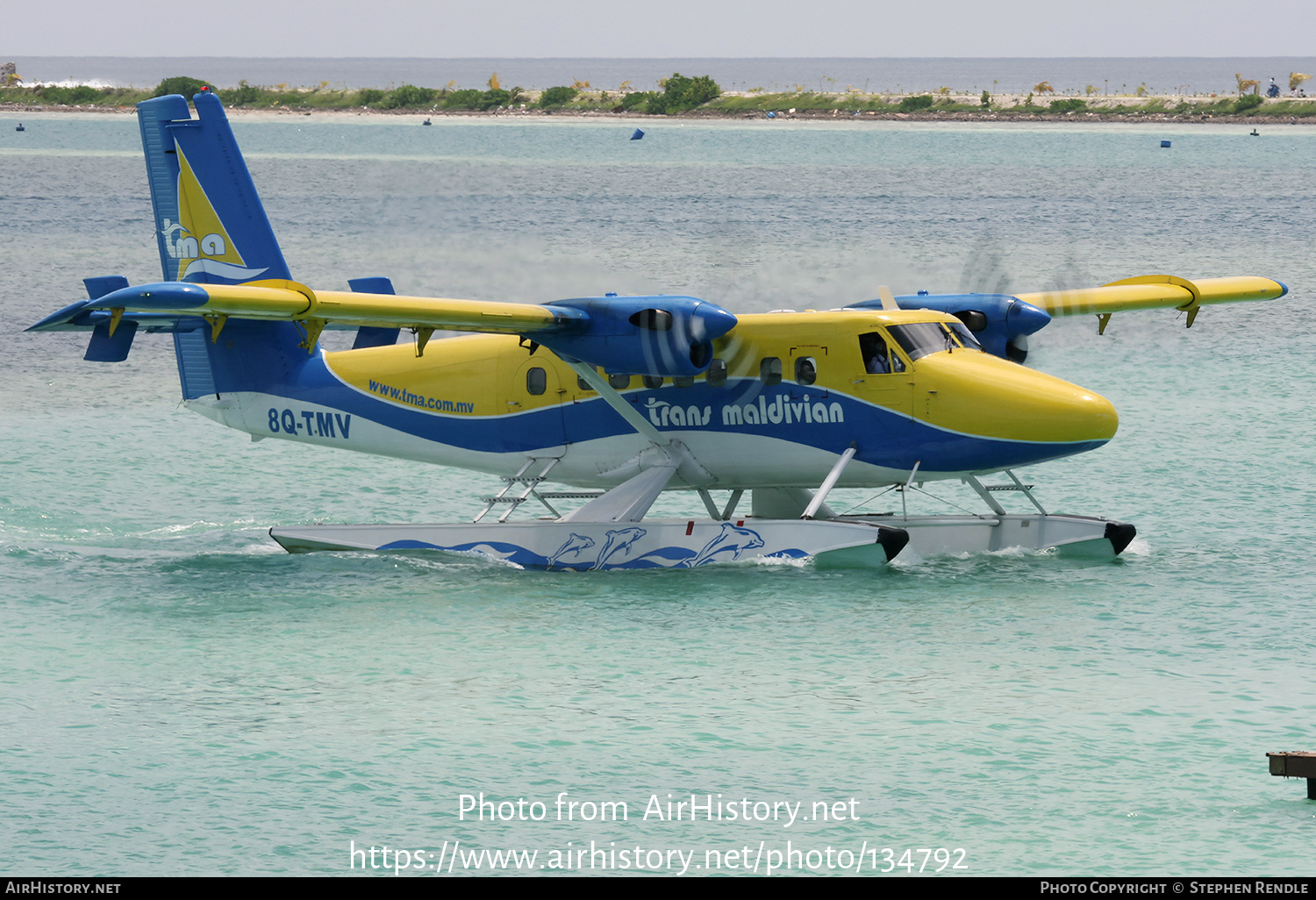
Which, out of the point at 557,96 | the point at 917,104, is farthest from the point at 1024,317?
the point at 557,96

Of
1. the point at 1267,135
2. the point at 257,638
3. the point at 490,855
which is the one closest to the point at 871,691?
the point at 490,855

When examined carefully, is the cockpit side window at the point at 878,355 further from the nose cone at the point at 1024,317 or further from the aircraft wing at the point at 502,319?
the nose cone at the point at 1024,317

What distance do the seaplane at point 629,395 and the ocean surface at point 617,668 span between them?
52cm

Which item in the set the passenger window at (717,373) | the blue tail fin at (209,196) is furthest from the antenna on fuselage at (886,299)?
the blue tail fin at (209,196)

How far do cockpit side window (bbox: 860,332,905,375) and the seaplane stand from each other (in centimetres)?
2

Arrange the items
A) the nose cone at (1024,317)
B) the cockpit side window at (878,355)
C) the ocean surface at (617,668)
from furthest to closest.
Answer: the nose cone at (1024,317) < the cockpit side window at (878,355) < the ocean surface at (617,668)

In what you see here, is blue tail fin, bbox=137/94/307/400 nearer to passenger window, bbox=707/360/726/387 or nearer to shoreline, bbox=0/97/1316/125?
passenger window, bbox=707/360/726/387

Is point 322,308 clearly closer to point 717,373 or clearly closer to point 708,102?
point 717,373

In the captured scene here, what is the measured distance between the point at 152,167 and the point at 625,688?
10365 millimetres

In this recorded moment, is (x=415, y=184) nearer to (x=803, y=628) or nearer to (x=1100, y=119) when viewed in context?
(x=803, y=628)

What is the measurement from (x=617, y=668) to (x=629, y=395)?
463 cm

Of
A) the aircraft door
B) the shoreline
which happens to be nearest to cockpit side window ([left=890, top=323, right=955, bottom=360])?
the aircraft door

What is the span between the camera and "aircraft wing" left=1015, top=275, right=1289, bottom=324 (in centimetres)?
2030

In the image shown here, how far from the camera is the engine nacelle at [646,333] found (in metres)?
17.3
